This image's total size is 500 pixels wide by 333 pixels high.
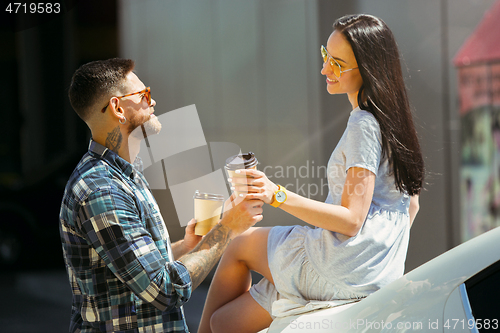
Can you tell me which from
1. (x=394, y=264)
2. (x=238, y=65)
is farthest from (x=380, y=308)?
(x=238, y=65)

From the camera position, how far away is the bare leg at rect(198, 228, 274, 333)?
2135 mm

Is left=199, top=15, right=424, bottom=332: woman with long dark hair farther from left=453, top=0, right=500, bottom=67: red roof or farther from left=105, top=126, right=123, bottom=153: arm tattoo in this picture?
left=453, top=0, right=500, bottom=67: red roof

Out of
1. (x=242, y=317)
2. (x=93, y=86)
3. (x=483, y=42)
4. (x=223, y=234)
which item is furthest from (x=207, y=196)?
(x=483, y=42)

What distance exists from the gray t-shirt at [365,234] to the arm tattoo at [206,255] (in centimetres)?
37

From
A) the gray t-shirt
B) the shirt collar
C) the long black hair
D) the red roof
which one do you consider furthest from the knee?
the red roof

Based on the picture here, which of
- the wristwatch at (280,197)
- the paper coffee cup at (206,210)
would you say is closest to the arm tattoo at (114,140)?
the paper coffee cup at (206,210)

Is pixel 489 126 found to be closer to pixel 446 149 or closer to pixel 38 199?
pixel 446 149

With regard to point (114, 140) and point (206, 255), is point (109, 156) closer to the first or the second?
point (114, 140)

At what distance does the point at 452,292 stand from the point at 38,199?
6068 millimetres

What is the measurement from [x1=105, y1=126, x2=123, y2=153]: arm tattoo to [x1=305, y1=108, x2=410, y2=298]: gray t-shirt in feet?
2.96

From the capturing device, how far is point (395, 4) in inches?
194

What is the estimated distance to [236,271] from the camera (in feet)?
7.17

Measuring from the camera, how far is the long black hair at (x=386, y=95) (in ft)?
6.55

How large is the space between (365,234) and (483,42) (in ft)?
12.9
